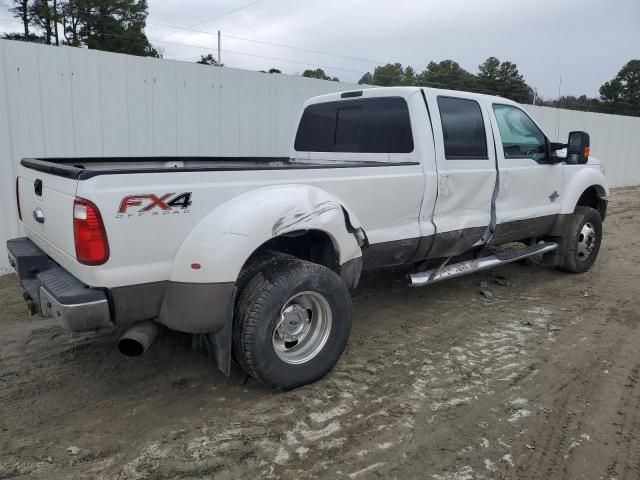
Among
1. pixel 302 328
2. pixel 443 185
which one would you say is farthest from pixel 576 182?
pixel 302 328

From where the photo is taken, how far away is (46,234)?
3.19m

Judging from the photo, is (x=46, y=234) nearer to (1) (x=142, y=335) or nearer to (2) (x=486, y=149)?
(1) (x=142, y=335)

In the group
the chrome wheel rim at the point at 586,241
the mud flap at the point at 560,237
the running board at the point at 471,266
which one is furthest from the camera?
the chrome wheel rim at the point at 586,241

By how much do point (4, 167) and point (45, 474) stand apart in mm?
4294

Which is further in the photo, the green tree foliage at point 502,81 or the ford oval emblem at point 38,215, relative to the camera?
the green tree foliage at point 502,81

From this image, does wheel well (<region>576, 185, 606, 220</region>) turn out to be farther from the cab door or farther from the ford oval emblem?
the ford oval emblem

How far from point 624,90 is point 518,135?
60.0 metres

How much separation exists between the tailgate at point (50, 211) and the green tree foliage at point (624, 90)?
61.1 meters

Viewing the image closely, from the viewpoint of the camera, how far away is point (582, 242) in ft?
20.6

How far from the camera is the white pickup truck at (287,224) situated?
272 centimetres

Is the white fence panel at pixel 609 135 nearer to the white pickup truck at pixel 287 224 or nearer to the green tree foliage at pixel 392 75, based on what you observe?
the white pickup truck at pixel 287 224

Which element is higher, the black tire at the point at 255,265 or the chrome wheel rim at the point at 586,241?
the black tire at the point at 255,265

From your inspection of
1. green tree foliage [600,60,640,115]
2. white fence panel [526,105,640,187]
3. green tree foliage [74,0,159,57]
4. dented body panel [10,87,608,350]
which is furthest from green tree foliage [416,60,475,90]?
dented body panel [10,87,608,350]

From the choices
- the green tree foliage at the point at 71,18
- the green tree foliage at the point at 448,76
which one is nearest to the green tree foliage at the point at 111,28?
the green tree foliage at the point at 71,18
